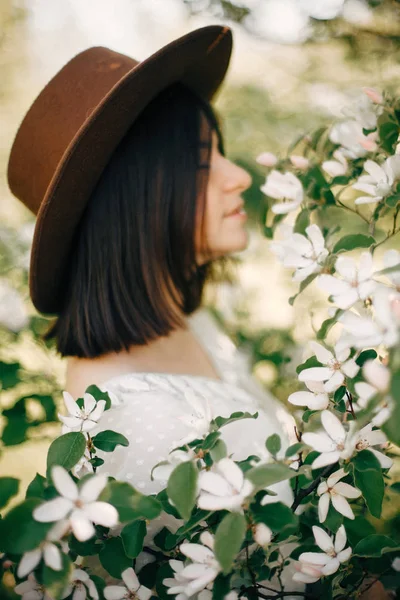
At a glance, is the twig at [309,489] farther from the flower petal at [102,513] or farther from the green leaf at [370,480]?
the flower petal at [102,513]

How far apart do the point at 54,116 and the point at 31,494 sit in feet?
3.13

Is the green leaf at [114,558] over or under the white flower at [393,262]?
under

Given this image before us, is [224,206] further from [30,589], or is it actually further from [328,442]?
[30,589]

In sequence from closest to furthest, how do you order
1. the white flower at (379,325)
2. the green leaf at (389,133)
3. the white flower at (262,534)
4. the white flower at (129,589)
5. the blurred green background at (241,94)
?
the white flower at (379,325) < the white flower at (262,534) < the white flower at (129,589) < the green leaf at (389,133) < the blurred green background at (241,94)

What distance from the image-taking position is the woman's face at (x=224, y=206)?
1383 millimetres

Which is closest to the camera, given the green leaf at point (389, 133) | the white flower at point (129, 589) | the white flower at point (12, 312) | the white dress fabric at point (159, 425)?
the white flower at point (129, 589)

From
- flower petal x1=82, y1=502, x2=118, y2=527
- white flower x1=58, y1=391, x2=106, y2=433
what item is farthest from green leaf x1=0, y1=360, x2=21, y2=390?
flower petal x1=82, y1=502, x2=118, y2=527

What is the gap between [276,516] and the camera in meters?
0.52

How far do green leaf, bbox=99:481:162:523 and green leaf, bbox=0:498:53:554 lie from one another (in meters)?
0.06

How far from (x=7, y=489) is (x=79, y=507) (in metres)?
0.09

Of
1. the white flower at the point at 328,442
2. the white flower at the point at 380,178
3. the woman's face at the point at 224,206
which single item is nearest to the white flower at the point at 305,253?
the white flower at the point at 380,178

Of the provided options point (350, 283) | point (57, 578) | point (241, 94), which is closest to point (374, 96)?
point (350, 283)

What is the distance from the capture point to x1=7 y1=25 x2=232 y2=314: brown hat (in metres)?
1.10

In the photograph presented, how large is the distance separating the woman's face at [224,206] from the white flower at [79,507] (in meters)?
0.99
